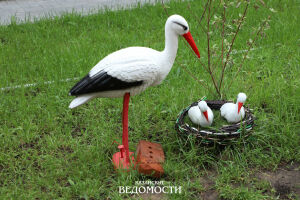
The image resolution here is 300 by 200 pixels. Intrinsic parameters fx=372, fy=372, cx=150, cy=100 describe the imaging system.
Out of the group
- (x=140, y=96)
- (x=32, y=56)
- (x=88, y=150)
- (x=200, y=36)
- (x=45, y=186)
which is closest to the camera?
(x=45, y=186)

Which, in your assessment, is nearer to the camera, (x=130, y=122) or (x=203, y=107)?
(x=203, y=107)

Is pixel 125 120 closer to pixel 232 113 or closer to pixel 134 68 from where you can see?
pixel 134 68

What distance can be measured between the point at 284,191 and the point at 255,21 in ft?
12.1

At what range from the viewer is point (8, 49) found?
5441 mm

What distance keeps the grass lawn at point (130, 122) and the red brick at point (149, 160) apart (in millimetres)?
89

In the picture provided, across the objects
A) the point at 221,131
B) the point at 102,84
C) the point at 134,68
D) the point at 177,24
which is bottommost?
the point at 221,131

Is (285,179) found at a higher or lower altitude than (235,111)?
lower

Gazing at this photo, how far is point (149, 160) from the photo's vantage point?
312 centimetres

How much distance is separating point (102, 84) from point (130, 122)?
1.20 meters

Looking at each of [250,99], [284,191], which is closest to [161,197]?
[284,191]

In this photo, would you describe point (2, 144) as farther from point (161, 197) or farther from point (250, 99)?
point (250, 99)

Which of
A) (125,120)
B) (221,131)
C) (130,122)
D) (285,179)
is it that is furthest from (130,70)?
(285,179)

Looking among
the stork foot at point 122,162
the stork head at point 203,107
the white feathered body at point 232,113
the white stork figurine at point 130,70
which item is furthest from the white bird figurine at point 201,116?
the stork foot at point 122,162

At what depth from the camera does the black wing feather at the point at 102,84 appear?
9.46 feet
